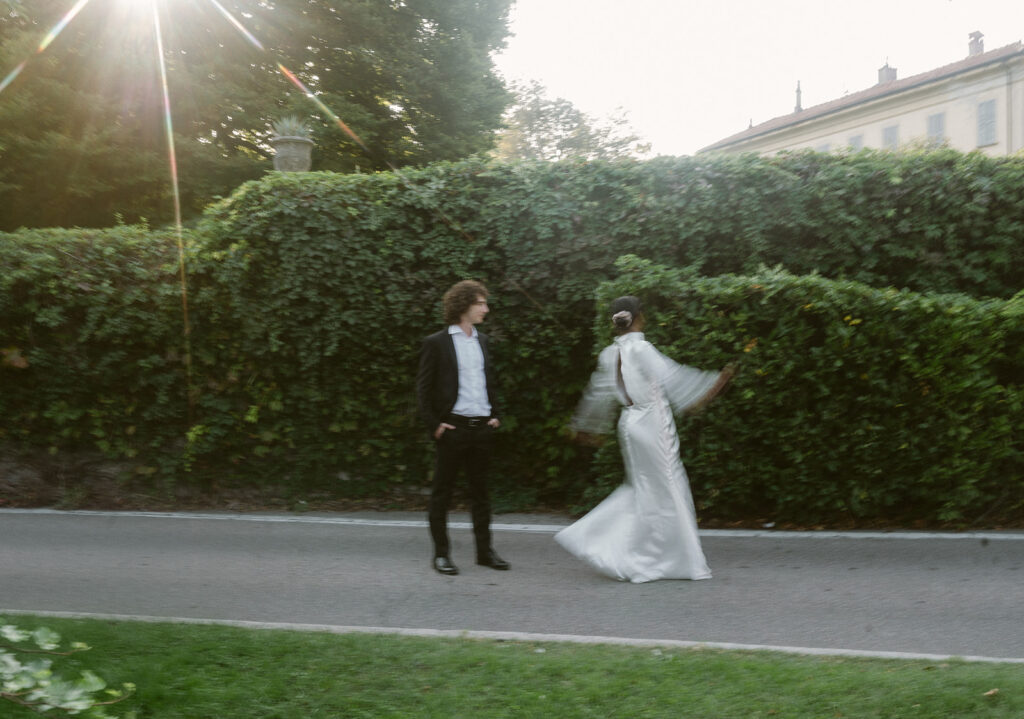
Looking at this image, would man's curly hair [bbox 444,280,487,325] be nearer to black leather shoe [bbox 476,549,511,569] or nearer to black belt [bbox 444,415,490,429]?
black belt [bbox 444,415,490,429]

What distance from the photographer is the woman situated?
6.21 metres

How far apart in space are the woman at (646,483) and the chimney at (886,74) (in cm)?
5440

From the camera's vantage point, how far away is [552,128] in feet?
149

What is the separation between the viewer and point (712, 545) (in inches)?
287

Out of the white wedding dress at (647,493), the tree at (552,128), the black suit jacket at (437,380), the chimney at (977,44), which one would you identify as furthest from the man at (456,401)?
the chimney at (977,44)

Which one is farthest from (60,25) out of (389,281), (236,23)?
(389,281)

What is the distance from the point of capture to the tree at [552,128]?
148ft

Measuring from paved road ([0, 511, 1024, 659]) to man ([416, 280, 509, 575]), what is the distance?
497mm

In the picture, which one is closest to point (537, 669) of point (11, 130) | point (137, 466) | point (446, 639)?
point (446, 639)

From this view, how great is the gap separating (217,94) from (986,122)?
36.7 m

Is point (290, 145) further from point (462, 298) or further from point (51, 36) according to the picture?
point (51, 36)

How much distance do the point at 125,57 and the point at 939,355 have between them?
19102 millimetres

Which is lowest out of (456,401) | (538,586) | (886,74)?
(538,586)

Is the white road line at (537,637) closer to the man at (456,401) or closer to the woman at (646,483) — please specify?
the woman at (646,483)
